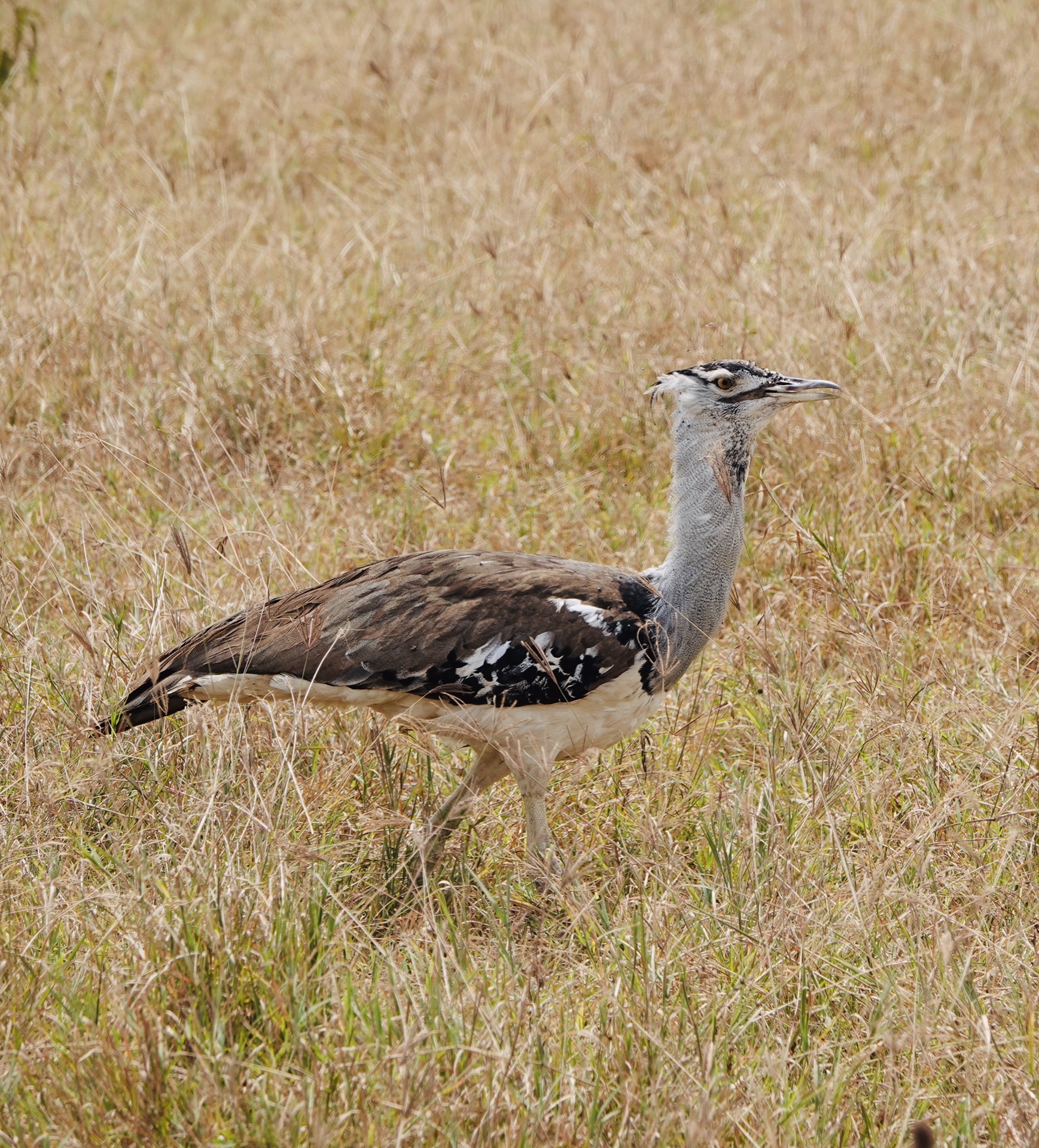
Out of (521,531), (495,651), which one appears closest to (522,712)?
(495,651)

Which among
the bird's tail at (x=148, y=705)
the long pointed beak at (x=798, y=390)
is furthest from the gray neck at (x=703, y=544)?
the bird's tail at (x=148, y=705)

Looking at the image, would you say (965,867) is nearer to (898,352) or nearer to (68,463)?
(898,352)

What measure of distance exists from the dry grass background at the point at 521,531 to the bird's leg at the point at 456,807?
0.05 meters

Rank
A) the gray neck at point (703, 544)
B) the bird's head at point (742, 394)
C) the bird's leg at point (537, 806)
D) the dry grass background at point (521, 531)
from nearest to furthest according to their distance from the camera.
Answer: the dry grass background at point (521, 531) → the bird's leg at point (537, 806) → the gray neck at point (703, 544) → the bird's head at point (742, 394)

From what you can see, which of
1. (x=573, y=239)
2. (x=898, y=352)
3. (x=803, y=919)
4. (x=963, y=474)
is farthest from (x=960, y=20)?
(x=803, y=919)

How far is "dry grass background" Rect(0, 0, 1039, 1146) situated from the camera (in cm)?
235

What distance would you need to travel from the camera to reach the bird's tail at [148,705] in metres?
3.09

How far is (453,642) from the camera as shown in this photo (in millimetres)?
3125

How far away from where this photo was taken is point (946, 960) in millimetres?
2250

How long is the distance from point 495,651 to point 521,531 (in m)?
Result: 1.44

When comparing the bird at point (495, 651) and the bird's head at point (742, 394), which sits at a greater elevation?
the bird's head at point (742, 394)

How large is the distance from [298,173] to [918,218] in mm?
2729

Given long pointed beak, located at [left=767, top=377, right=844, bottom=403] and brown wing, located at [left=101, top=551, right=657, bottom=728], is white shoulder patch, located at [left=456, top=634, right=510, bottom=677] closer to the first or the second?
brown wing, located at [left=101, top=551, right=657, bottom=728]

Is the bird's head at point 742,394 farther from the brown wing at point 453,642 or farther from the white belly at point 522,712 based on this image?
the white belly at point 522,712
